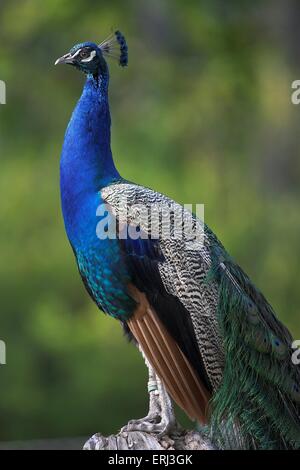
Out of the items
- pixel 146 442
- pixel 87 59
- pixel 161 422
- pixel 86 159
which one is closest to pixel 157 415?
pixel 161 422

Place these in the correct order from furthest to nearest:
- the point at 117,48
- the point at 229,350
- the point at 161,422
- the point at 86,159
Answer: the point at 117,48, the point at 86,159, the point at 161,422, the point at 229,350

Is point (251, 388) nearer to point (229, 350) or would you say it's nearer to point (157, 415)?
point (229, 350)

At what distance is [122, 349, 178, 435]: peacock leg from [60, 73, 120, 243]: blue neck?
2.21 feet

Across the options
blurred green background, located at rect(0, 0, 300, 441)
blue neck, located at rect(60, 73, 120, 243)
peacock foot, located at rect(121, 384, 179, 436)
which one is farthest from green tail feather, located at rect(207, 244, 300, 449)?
blurred green background, located at rect(0, 0, 300, 441)

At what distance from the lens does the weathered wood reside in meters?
3.50

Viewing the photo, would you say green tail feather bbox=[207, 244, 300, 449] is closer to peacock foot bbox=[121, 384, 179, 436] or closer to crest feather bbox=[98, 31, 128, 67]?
peacock foot bbox=[121, 384, 179, 436]

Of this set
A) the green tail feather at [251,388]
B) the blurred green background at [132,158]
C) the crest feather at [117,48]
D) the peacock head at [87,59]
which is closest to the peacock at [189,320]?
the green tail feather at [251,388]

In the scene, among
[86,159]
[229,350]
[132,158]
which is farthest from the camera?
[132,158]

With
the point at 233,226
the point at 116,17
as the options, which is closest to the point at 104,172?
the point at 233,226

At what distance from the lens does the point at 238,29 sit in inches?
381

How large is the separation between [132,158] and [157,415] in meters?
5.60

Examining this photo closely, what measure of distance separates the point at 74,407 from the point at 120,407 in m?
0.45

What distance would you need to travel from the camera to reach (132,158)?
9.18 m
